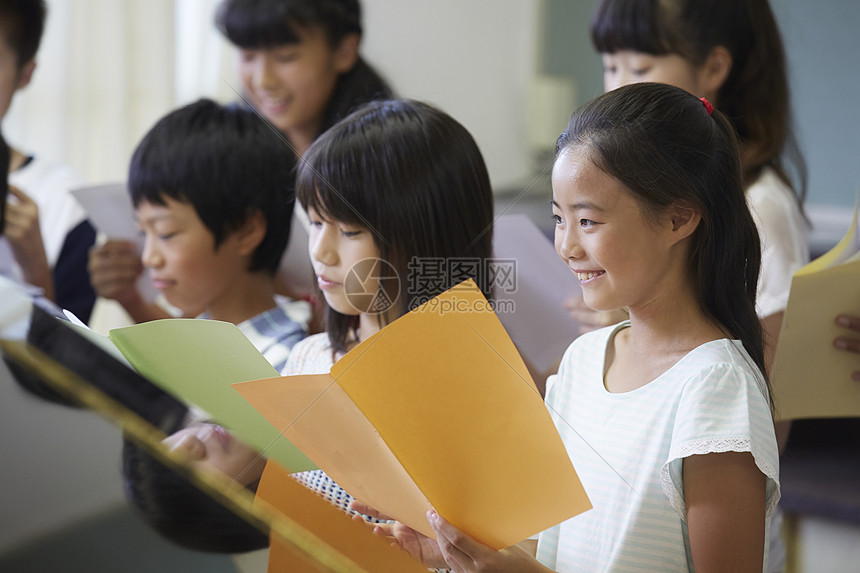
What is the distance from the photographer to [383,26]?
261 cm

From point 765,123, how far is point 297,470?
705 millimetres

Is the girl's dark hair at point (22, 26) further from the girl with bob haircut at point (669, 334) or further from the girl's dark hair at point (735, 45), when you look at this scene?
the girl with bob haircut at point (669, 334)

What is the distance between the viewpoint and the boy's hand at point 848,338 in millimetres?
726

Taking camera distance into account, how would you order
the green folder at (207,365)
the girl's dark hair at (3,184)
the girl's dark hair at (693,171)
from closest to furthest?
1. the green folder at (207,365)
2. the girl's dark hair at (693,171)
3. the girl's dark hair at (3,184)

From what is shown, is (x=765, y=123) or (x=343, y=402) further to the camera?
(x=765, y=123)

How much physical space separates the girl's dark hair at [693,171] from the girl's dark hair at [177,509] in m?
0.33

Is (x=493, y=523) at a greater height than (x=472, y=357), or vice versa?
(x=472, y=357)

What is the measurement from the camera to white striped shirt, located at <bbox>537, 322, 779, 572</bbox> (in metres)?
0.51

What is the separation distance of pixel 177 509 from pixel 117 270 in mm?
1000

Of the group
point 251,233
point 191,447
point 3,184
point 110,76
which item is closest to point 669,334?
point 191,447

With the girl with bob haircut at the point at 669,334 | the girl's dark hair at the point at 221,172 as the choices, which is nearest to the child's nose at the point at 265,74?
the girl's dark hair at the point at 221,172

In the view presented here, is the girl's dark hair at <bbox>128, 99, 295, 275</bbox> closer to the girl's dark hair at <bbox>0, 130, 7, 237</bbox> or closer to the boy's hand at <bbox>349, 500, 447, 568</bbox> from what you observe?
the girl's dark hair at <bbox>0, 130, 7, 237</bbox>

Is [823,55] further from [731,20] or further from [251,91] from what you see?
[251,91]

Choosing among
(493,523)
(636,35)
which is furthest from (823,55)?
(493,523)
